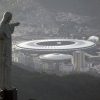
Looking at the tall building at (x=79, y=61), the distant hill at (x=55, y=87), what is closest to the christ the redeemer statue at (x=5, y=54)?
the distant hill at (x=55, y=87)

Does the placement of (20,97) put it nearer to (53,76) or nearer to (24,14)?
(53,76)

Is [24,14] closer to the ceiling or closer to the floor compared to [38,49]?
closer to the ceiling

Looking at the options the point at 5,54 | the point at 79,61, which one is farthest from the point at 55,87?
the point at 79,61

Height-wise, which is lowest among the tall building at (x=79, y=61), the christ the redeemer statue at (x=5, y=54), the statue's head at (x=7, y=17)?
the tall building at (x=79, y=61)

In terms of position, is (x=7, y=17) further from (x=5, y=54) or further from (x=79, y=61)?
(x=79, y=61)

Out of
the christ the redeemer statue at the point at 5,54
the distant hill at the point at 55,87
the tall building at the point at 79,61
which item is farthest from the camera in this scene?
the tall building at the point at 79,61

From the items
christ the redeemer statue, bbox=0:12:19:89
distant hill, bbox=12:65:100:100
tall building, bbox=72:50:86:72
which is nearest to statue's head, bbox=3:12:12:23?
christ the redeemer statue, bbox=0:12:19:89

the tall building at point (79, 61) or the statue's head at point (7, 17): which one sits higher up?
the statue's head at point (7, 17)

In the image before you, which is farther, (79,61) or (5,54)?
(79,61)

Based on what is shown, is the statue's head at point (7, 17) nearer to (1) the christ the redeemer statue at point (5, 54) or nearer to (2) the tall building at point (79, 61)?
(1) the christ the redeemer statue at point (5, 54)

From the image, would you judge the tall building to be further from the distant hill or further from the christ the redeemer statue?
the christ the redeemer statue

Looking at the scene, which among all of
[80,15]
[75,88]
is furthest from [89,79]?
[80,15]
